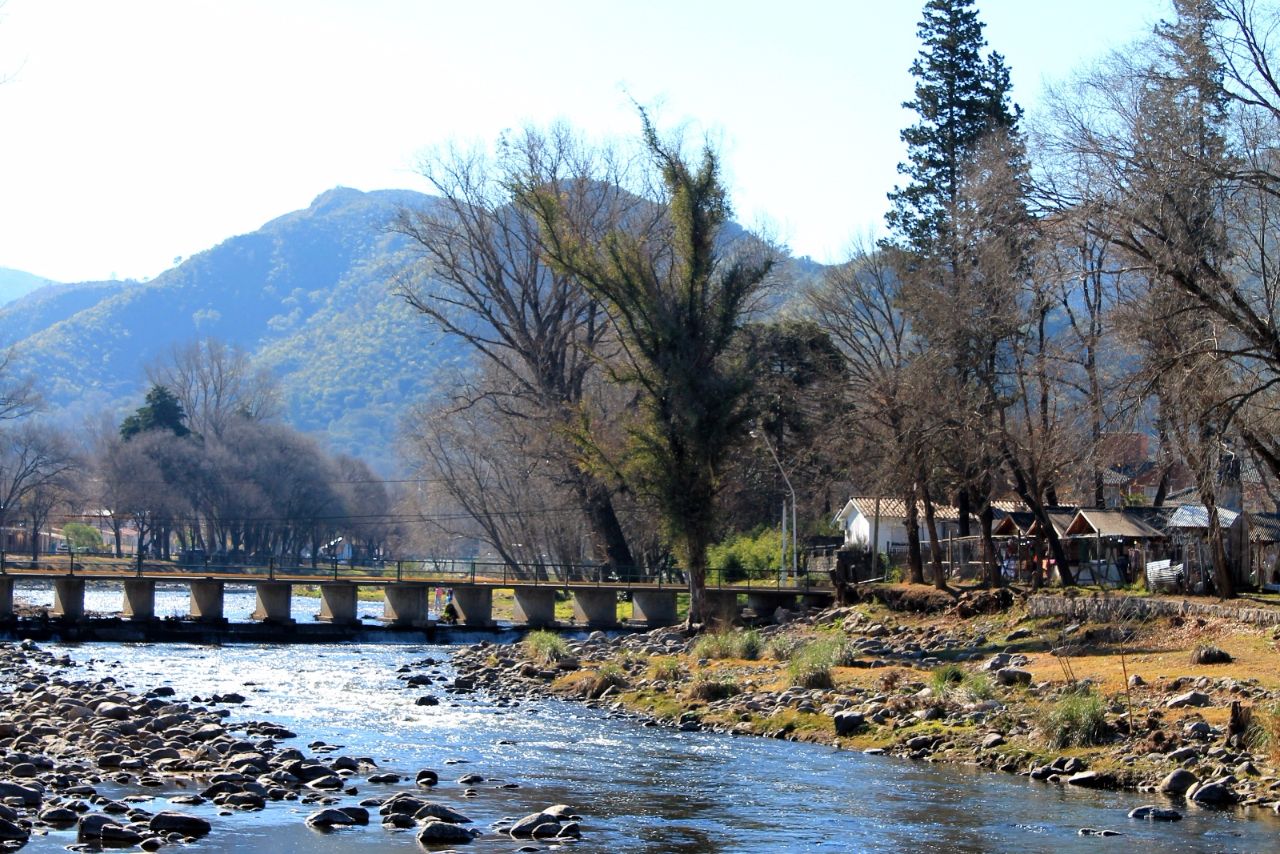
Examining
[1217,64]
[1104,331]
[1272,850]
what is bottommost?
[1272,850]

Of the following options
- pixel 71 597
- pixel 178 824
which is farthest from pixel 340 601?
pixel 178 824

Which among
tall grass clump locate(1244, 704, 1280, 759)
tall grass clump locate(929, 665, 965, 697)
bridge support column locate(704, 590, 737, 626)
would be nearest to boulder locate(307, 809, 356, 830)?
tall grass clump locate(1244, 704, 1280, 759)

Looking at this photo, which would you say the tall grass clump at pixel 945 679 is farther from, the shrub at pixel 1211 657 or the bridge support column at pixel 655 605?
the bridge support column at pixel 655 605

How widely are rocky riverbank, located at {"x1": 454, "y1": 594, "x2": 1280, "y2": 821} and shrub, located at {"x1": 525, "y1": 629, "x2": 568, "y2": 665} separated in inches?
→ 2.8

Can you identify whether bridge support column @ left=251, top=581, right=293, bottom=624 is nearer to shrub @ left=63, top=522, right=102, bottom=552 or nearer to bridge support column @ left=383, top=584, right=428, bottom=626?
bridge support column @ left=383, top=584, right=428, bottom=626

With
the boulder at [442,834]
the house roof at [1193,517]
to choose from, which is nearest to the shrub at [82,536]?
the house roof at [1193,517]

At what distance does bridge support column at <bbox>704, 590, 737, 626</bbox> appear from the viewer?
47.7 m

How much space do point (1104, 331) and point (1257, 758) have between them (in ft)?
48.7

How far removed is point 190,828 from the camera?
16250 millimetres

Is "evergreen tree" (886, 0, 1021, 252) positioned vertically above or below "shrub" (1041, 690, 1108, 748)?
above

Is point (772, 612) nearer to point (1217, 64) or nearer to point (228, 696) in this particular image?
point (228, 696)

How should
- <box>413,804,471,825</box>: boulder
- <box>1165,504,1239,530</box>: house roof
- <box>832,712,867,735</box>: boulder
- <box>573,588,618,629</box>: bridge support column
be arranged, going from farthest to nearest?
<box>573,588,618,629</box>: bridge support column < <box>1165,504,1239,530</box>: house roof < <box>832,712,867,735</box>: boulder < <box>413,804,471,825</box>: boulder

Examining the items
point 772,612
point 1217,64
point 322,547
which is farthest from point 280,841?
point 322,547

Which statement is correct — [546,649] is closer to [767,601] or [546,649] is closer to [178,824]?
[767,601]
